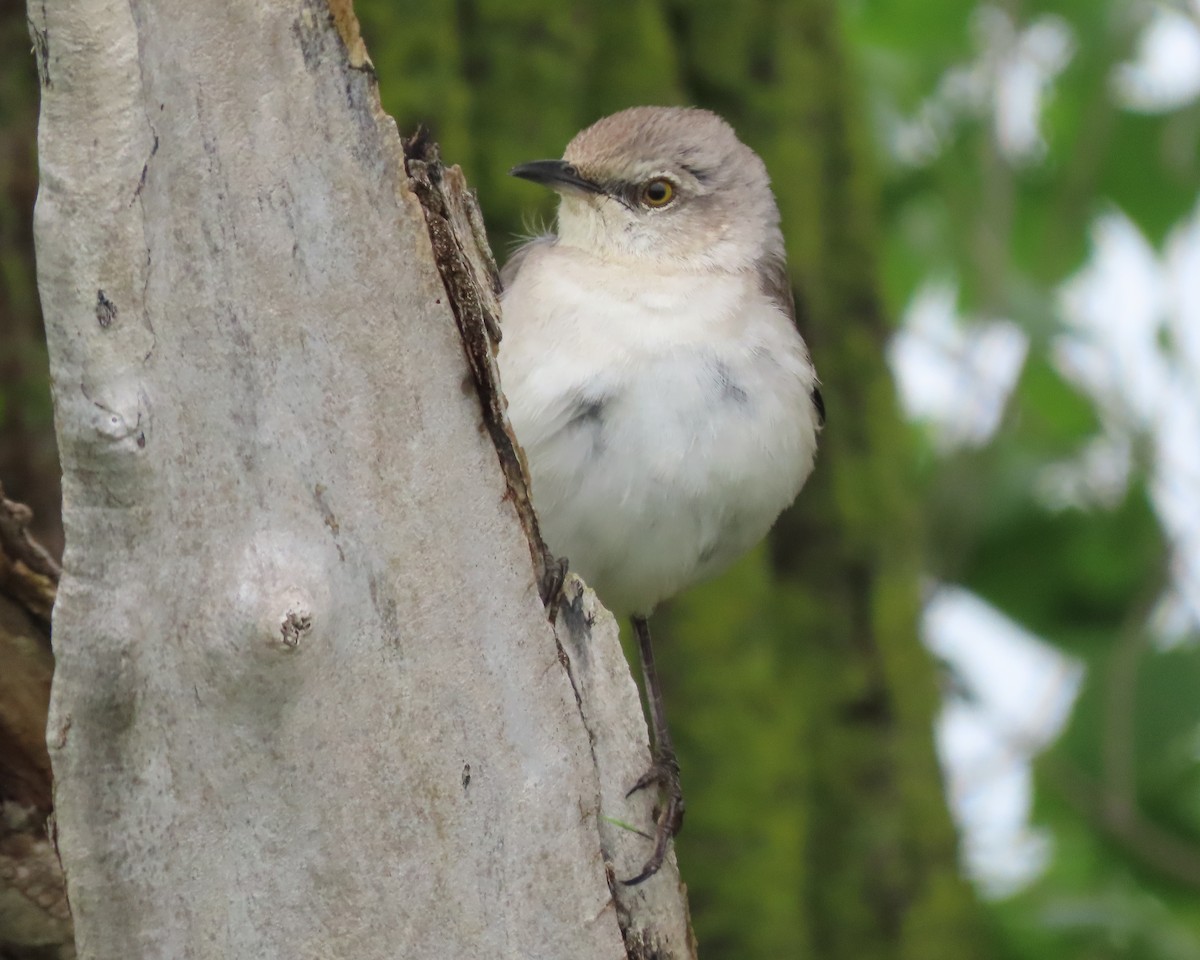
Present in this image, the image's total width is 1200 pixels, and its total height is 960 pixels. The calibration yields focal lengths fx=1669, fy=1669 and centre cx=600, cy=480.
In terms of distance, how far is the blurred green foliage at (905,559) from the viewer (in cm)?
532

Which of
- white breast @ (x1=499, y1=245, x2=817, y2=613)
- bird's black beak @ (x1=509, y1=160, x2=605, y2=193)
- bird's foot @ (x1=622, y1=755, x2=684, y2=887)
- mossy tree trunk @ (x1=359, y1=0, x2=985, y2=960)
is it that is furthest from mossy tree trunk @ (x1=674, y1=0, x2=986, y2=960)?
bird's foot @ (x1=622, y1=755, x2=684, y2=887)

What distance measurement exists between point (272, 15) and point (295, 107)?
0.39ft

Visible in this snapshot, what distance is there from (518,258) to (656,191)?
0.38 m

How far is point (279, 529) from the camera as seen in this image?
219cm

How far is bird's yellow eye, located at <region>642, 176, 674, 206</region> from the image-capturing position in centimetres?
403

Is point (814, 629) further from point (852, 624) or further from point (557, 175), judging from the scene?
point (557, 175)

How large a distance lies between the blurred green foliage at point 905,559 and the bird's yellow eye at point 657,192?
38.1 inches

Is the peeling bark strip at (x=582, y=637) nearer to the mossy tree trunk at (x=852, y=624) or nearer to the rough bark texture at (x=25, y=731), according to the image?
the rough bark texture at (x=25, y=731)

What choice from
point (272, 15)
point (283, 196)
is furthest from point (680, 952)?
point (272, 15)

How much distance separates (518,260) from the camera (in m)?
4.11

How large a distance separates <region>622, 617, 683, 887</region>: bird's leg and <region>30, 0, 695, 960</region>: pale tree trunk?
0.22 meters

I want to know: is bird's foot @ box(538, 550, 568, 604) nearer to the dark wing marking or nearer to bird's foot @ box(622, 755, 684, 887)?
bird's foot @ box(622, 755, 684, 887)

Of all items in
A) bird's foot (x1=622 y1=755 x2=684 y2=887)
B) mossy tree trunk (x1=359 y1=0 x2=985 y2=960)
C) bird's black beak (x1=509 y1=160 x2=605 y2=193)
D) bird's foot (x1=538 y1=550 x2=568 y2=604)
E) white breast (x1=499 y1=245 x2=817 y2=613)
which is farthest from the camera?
mossy tree trunk (x1=359 y1=0 x2=985 y2=960)

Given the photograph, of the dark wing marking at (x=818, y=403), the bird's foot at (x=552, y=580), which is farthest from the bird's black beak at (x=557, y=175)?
the bird's foot at (x=552, y=580)
